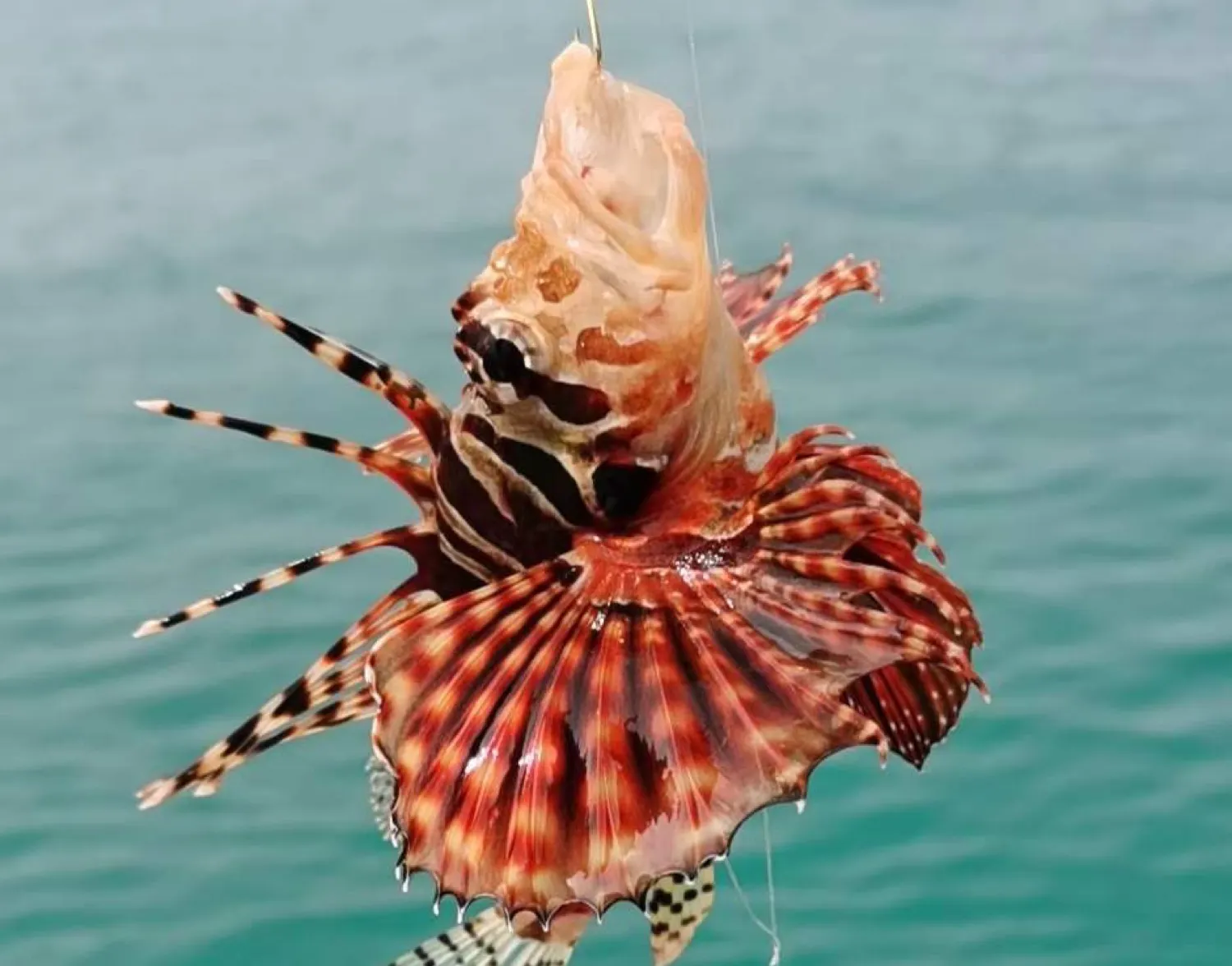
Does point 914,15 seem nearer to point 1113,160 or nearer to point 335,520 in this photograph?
point 1113,160

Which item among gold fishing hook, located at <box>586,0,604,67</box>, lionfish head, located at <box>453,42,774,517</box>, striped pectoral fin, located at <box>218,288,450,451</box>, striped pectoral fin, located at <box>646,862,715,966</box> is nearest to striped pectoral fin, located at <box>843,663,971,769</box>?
striped pectoral fin, located at <box>646,862,715,966</box>

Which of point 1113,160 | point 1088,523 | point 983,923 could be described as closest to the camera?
point 983,923

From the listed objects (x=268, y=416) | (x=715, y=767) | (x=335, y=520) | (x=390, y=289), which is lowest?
(x=715, y=767)

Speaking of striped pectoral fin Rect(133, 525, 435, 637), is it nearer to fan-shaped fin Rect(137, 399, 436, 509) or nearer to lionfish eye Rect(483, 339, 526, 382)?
fan-shaped fin Rect(137, 399, 436, 509)

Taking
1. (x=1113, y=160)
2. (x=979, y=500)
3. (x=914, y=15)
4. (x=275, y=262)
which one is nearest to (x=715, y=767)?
(x=979, y=500)

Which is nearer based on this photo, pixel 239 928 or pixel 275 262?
pixel 239 928

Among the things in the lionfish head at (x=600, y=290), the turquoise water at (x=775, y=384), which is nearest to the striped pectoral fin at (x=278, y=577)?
the lionfish head at (x=600, y=290)

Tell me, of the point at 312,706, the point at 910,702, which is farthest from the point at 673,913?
the point at 312,706

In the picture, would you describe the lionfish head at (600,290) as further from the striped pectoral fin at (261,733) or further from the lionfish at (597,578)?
the striped pectoral fin at (261,733)
